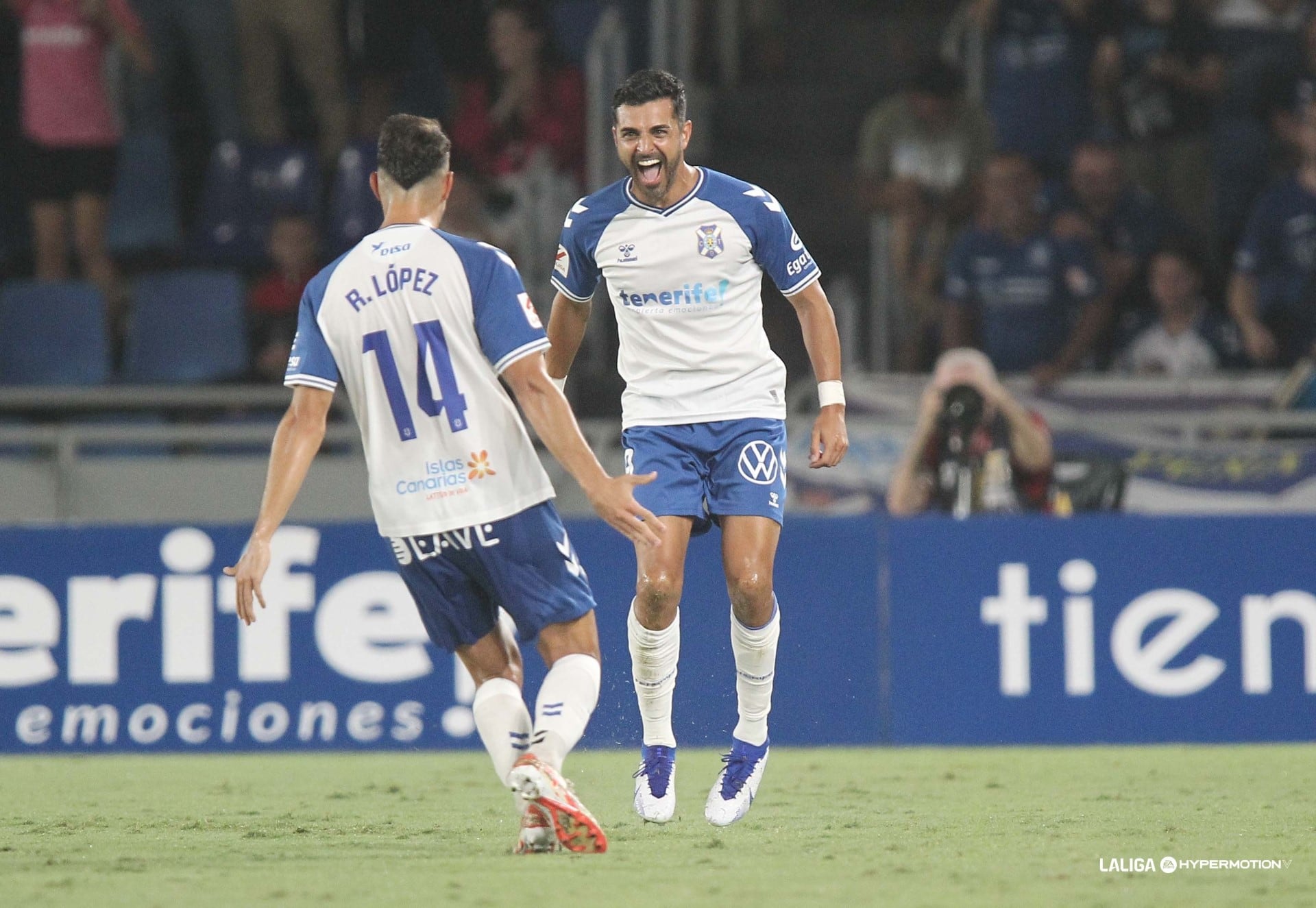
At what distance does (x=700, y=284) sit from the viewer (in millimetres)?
6809

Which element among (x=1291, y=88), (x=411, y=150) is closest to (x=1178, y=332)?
(x=1291, y=88)

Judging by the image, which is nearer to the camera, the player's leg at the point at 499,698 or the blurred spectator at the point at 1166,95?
the player's leg at the point at 499,698

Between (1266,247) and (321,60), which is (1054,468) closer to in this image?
(1266,247)

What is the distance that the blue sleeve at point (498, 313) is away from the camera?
5.71 m

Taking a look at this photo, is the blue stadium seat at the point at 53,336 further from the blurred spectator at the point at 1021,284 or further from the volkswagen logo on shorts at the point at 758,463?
the volkswagen logo on shorts at the point at 758,463

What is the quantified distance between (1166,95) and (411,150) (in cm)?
872

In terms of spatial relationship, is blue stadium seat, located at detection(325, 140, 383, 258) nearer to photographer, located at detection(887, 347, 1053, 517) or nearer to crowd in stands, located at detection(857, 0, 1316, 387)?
crowd in stands, located at detection(857, 0, 1316, 387)

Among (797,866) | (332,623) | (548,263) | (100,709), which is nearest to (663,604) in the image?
(797,866)

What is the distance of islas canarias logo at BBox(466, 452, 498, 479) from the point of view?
574 cm

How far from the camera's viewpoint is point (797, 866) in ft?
18.7

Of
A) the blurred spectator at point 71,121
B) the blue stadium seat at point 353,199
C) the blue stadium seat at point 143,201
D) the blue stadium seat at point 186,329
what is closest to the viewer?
the blue stadium seat at point 186,329

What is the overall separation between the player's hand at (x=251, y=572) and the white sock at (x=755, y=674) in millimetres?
1873

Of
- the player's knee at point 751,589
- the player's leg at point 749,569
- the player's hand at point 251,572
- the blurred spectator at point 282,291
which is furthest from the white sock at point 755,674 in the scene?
the blurred spectator at point 282,291

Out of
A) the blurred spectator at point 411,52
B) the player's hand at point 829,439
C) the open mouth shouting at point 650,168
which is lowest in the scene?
the player's hand at point 829,439
